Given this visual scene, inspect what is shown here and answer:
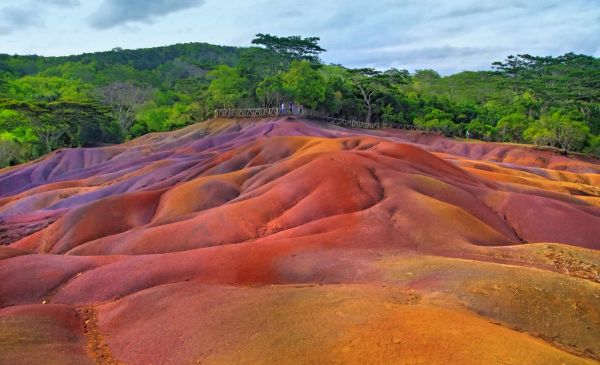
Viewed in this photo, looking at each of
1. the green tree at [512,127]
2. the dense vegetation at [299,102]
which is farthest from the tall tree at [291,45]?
the green tree at [512,127]

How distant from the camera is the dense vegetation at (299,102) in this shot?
87562mm

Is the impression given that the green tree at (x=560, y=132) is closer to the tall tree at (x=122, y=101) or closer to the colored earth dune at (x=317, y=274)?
the colored earth dune at (x=317, y=274)

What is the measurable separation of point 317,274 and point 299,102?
76.4m

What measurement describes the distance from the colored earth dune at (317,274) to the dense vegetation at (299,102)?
171 feet

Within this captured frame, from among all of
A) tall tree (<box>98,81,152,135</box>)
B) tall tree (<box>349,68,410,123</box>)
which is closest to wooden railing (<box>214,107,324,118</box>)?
tall tree (<box>349,68,410,123</box>)

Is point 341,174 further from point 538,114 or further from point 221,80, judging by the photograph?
point 538,114

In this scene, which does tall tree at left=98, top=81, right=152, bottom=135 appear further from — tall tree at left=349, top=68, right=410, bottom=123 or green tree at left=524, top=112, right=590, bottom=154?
green tree at left=524, top=112, right=590, bottom=154

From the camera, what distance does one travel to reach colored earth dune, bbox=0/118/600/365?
11906 mm

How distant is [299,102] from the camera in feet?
303

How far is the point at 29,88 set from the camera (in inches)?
4734

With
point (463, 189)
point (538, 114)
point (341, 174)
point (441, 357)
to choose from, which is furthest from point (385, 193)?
point (538, 114)

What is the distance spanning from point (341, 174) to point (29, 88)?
114 metres

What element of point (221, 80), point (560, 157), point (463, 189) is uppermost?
point (221, 80)

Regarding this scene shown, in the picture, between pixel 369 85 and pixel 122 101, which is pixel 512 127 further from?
pixel 122 101
